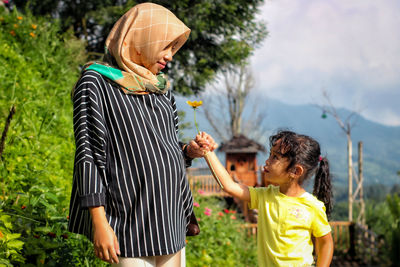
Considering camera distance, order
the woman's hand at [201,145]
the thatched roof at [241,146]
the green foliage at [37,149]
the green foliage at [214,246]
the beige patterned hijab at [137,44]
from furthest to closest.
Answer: the thatched roof at [241,146] → the green foliage at [214,246] → the green foliage at [37,149] → the woman's hand at [201,145] → the beige patterned hijab at [137,44]

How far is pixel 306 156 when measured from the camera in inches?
78.5

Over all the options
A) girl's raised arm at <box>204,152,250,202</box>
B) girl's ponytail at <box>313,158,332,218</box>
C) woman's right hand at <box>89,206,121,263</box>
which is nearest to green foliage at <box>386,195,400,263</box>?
girl's ponytail at <box>313,158,332,218</box>

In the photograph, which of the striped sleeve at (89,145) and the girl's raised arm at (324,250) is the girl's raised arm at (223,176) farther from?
the striped sleeve at (89,145)

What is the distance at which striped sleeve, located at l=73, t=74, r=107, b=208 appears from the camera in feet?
4.47

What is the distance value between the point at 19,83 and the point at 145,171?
3510 mm

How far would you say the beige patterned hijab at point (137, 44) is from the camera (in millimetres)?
1498

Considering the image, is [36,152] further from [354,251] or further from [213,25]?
[354,251]

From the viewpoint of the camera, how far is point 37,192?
2389 millimetres

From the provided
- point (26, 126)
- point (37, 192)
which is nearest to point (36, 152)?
point (26, 126)

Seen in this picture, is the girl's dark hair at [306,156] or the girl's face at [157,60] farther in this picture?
the girl's dark hair at [306,156]

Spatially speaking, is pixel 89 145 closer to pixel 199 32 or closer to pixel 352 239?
pixel 199 32

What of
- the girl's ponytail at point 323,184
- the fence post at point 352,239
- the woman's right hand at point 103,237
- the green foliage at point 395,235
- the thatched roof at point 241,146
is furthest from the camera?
the thatched roof at point 241,146

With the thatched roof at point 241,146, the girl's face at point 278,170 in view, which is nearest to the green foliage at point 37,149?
the girl's face at point 278,170

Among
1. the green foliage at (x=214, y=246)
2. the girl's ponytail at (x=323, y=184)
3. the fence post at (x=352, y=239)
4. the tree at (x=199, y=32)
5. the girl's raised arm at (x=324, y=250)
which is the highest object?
the tree at (x=199, y=32)
